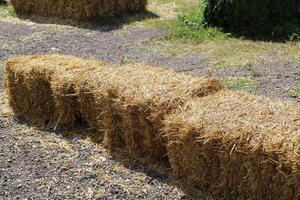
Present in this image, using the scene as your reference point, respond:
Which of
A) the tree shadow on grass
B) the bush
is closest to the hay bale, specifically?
the bush

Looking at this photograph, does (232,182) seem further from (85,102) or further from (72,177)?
(85,102)

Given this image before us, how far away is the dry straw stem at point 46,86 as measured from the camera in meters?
6.21

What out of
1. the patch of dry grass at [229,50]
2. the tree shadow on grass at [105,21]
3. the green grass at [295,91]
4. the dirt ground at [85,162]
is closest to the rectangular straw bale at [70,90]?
the dirt ground at [85,162]

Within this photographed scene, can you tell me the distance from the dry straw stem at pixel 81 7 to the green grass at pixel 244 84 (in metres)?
5.05

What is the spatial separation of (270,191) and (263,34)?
249 inches

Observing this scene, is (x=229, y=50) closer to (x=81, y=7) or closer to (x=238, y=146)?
(x=81, y=7)

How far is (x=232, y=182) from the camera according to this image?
4598mm

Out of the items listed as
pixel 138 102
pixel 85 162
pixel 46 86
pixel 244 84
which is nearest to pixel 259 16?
pixel 244 84

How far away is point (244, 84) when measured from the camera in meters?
7.65

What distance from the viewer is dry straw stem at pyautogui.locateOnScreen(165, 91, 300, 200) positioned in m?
4.26

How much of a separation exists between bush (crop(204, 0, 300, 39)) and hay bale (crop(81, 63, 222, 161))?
15.8 feet

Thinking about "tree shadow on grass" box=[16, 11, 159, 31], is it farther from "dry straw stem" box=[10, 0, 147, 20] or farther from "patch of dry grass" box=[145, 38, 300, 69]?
"patch of dry grass" box=[145, 38, 300, 69]

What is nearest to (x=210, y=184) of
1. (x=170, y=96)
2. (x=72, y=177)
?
(x=170, y=96)

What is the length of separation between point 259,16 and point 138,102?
5.68 metres
